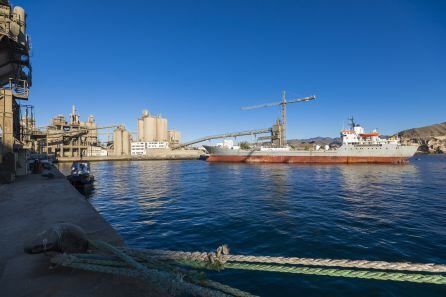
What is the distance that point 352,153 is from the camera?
7100 cm

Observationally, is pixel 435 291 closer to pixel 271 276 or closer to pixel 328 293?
pixel 328 293

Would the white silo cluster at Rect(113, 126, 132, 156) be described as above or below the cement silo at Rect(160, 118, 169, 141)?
below

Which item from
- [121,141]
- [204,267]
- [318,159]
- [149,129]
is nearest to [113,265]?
[204,267]

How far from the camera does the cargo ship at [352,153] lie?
68125 mm

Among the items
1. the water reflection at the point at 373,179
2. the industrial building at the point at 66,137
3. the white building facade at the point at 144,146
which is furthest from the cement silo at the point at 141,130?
the water reflection at the point at 373,179

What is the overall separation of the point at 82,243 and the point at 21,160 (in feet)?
96.1

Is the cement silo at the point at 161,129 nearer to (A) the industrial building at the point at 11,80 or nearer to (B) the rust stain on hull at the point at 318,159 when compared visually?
(B) the rust stain on hull at the point at 318,159

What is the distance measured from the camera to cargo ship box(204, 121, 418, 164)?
6812 centimetres

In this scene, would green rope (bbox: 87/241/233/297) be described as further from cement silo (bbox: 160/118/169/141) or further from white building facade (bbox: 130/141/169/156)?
cement silo (bbox: 160/118/169/141)

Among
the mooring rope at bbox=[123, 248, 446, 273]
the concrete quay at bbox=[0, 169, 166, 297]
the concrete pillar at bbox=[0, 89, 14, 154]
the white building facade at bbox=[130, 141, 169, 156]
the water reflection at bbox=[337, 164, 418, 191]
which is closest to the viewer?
the mooring rope at bbox=[123, 248, 446, 273]

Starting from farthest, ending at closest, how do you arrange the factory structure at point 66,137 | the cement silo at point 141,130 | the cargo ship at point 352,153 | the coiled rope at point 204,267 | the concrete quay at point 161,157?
1. the cement silo at point 141,130
2. the concrete quay at point 161,157
3. the factory structure at point 66,137
4. the cargo ship at point 352,153
5. the coiled rope at point 204,267

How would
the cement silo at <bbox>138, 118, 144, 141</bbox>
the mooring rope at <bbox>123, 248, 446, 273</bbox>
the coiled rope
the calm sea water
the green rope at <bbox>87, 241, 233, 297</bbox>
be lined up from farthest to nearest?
the cement silo at <bbox>138, 118, 144, 141</bbox>, the calm sea water, the mooring rope at <bbox>123, 248, 446, 273</bbox>, the coiled rope, the green rope at <bbox>87, 241, 233, 297</bbox>

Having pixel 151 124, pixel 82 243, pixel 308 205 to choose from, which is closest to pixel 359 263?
pixel 82 243

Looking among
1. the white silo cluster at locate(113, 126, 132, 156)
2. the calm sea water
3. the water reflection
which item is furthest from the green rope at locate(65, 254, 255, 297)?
the white silo cluster at locate(113, 126, 132, 156)
